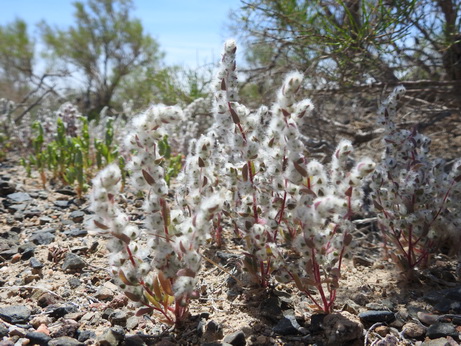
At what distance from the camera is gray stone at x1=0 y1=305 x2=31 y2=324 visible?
2.17 m

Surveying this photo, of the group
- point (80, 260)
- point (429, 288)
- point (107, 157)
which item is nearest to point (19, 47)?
point (107, 157)

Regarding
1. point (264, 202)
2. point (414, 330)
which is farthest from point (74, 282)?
point (414, 330)

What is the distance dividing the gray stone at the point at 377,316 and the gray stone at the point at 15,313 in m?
1.75

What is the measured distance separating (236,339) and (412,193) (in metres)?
1.39

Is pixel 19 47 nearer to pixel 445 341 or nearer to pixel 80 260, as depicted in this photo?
pixel 80 260

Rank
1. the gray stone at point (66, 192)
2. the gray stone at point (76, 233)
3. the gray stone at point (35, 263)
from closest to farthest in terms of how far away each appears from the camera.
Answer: the gray stone at point (35, 263) < the gray stone at point (76, 233) < the gray stone at point (66, 192)

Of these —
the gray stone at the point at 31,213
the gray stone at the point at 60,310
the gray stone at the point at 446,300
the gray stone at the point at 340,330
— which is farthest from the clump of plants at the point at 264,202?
the gray stone at the point at 31,213

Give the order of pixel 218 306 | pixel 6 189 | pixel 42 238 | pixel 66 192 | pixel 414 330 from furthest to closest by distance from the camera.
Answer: pixel 66 192, pixel 6 189, pixel 42 238, pixel 218 306, pixel 414 330

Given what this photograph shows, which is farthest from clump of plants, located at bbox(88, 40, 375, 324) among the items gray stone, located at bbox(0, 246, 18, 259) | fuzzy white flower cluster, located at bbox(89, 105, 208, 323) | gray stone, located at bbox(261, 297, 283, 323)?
gray stone, located at bbox(0, 246, 18, 259)

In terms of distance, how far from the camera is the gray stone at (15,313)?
217 cm

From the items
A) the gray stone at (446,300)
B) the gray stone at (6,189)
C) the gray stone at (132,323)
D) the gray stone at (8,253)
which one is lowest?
the gray stone at (446,300)

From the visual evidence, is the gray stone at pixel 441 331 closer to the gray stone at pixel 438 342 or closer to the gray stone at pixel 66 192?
the gray stone at pixel 438 342

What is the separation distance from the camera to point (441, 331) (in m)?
2.13

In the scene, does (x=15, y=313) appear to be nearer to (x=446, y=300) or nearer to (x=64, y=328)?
(x=64, y=328)
